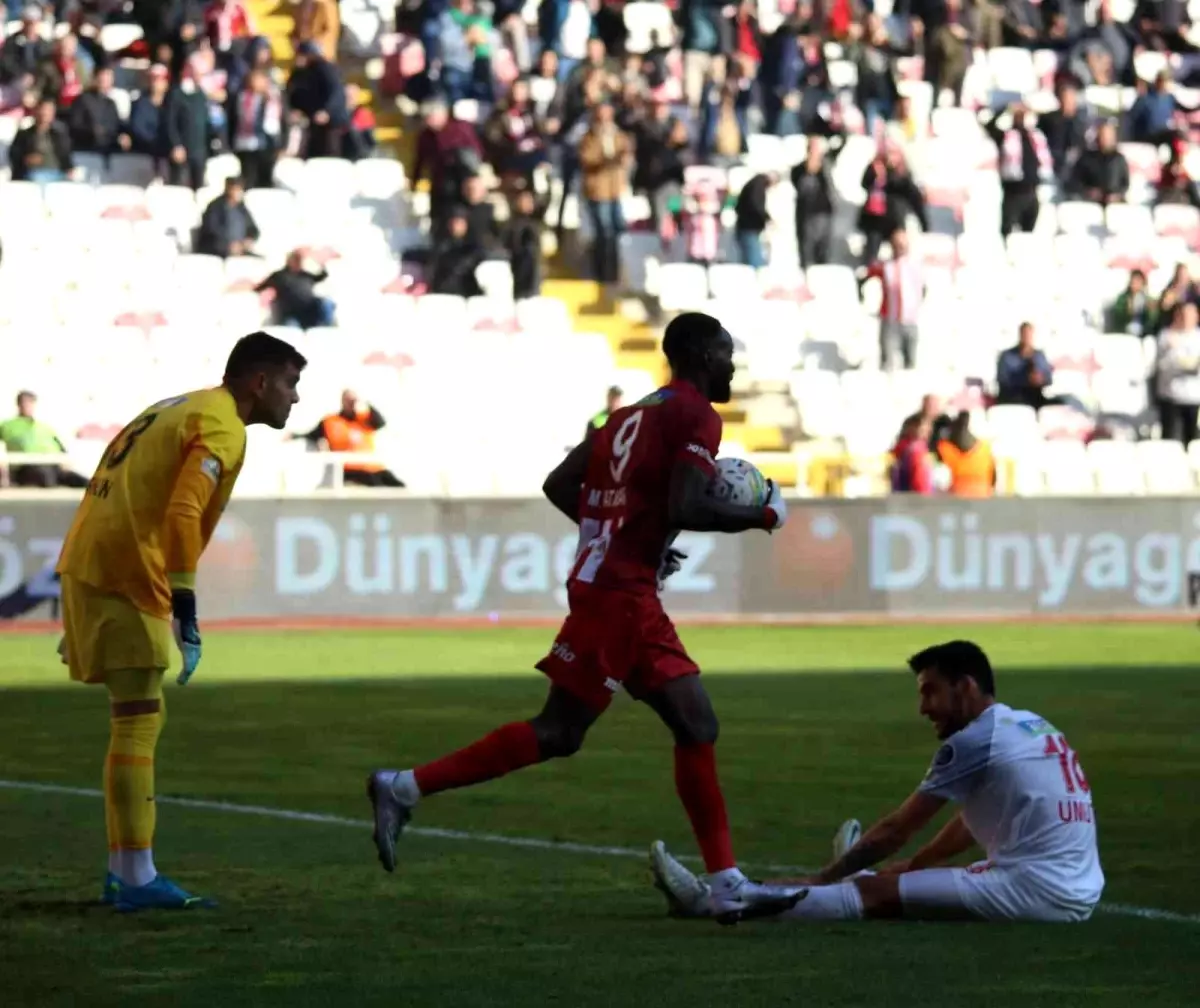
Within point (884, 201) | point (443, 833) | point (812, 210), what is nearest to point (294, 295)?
point (812, 210)

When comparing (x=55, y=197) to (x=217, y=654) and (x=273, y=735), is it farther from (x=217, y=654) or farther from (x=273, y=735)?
(x=273, y=735)

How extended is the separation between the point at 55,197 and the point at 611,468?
19.4 m

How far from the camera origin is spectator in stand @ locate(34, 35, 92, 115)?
1061 inches

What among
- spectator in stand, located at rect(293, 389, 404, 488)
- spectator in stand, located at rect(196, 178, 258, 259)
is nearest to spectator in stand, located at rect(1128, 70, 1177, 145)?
spectator in stand, located at rect(196, 178, 258, 259)

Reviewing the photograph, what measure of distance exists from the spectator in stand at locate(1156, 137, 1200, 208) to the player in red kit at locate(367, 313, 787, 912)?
82.1 feet

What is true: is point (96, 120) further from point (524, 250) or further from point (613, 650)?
point (613, 650)

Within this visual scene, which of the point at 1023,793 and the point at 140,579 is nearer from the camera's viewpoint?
the point at 1023,793

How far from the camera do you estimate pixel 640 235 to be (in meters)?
29.4

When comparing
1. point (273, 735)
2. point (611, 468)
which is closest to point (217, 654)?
point (273, 735)

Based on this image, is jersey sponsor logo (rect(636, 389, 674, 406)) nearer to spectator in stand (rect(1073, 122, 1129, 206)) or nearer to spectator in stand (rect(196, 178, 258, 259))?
spectator in stand (rect(196, 178, 258, 259))

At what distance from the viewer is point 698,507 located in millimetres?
8125

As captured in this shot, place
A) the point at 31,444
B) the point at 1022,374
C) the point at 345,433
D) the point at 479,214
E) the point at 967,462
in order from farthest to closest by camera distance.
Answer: the point at 1022,374, the point at 479,214, the point at 967,462, the point at 345,433, the point at 31,444

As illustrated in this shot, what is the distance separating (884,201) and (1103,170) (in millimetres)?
3710

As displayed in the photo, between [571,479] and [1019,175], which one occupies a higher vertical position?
[571,479]
